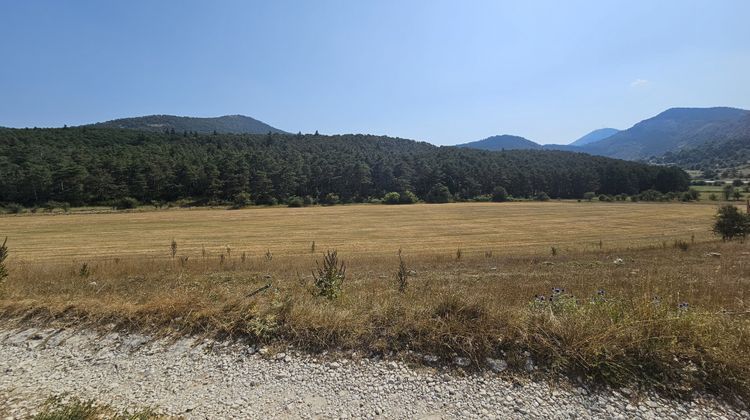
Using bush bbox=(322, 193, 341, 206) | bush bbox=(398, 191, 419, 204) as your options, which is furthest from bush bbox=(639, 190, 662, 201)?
bush bbox=(322, 193, 341, 206)

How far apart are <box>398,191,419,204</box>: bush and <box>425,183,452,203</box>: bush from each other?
532 cm

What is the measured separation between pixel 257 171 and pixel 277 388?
111 meters

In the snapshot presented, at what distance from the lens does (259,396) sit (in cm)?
366

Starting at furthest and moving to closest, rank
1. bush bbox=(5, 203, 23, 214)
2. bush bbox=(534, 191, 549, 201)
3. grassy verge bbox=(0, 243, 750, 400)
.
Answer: bush bbox=(534, 191, 549, 201) < bush bbox=(5, 203, 23, 214) < grassy verge bbox=(0, 243, 750, 400)

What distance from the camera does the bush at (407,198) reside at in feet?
373

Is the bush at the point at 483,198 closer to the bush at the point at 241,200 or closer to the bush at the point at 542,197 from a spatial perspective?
the bush at the point at 542,197

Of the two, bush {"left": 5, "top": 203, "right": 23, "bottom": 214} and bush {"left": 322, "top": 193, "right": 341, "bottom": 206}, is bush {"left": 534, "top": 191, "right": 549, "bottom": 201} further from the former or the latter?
bush {"left": 5, "top": 203, "right": 23, "bottom": 214}

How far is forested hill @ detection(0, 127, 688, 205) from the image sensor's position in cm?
8938

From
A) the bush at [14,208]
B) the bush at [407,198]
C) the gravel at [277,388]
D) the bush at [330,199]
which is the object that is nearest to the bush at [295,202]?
the bush at [330,199]

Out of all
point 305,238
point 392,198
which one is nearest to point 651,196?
point 392,198

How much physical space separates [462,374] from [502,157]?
159287 mm

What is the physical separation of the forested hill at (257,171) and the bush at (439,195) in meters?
3.02

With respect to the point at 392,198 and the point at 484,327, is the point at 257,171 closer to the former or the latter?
the point at 392,198

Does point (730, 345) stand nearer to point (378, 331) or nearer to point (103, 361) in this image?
point (378, 331)
